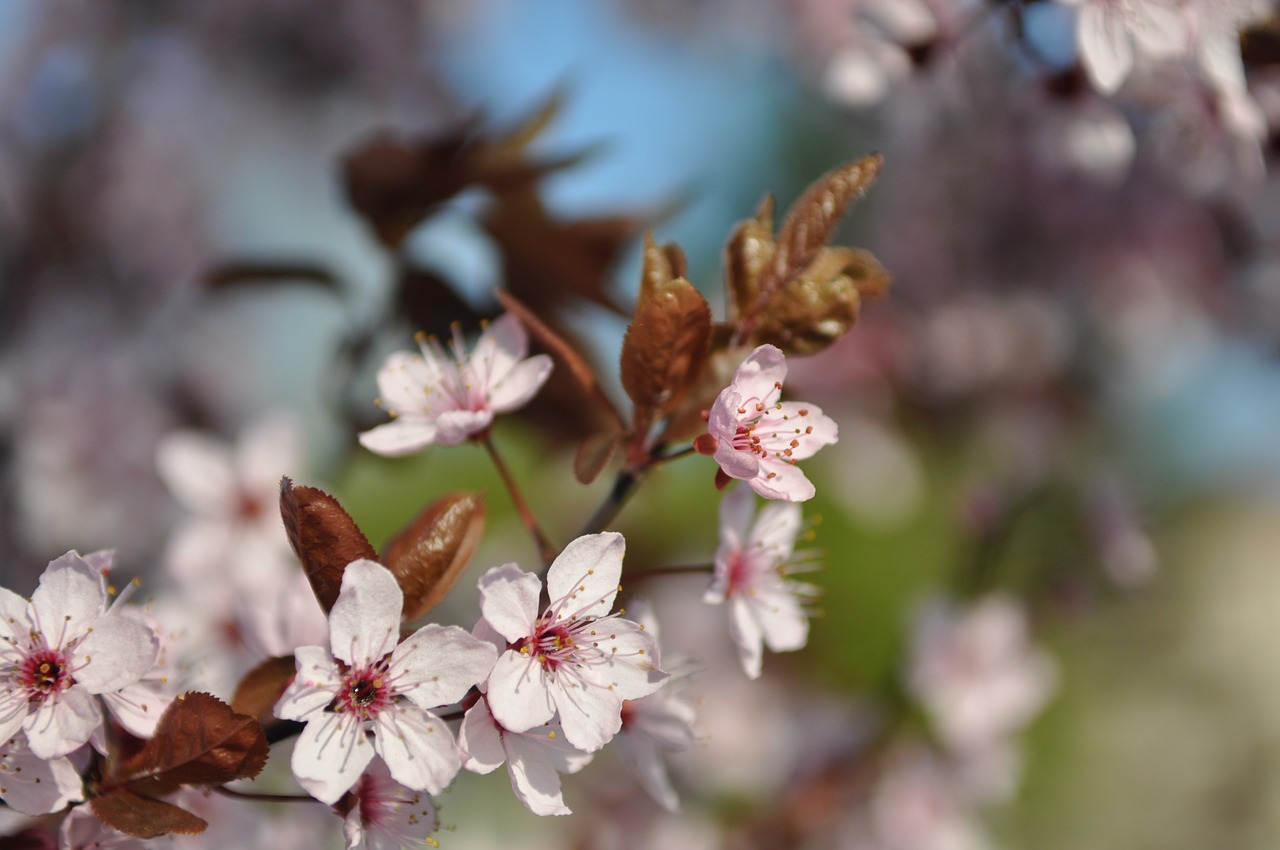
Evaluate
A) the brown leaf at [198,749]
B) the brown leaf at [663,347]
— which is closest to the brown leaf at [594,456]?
the brown leaf at [663,347]

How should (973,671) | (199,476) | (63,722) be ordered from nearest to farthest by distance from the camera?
(63,722), (199,476), (973,671)

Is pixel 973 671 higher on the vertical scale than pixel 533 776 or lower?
lower

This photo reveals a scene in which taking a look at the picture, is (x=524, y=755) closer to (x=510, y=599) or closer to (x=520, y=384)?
(x=510, y=599)

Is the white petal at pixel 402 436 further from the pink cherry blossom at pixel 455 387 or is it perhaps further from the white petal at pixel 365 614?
the white petal at pixel 365 614

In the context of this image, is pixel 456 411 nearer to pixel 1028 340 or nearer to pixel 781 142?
pixel 1028 340

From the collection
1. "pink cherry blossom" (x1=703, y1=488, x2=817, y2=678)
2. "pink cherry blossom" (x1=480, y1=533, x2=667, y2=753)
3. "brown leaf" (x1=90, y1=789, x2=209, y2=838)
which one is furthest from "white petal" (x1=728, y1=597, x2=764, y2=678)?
"brown leaf" (x1=90, y1=789, x2=209, y2=838)

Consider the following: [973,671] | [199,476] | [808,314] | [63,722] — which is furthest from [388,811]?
[973,671]

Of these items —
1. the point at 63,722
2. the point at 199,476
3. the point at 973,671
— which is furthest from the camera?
the point at 973,671
